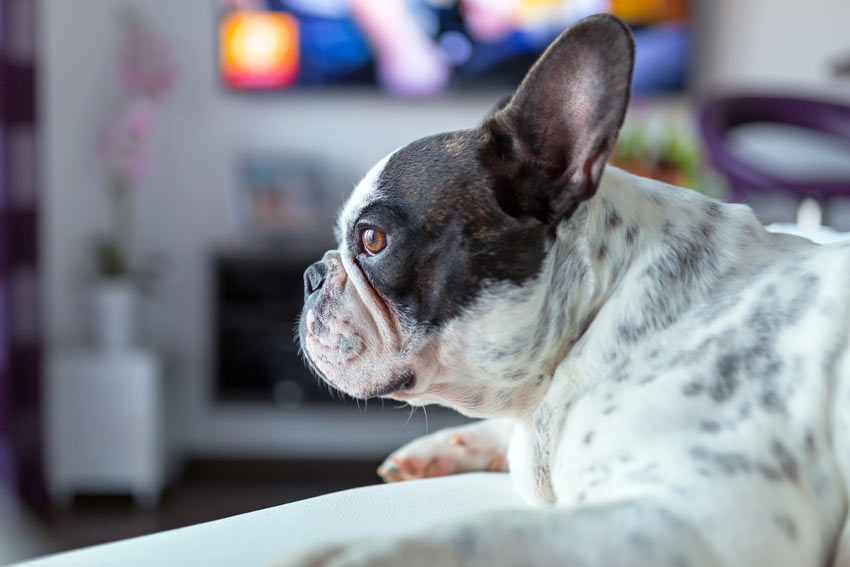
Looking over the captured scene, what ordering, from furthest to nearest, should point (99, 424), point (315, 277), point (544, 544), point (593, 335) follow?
1. point (99, 424)
2. point (315, 277)
3. point (593, 335)
4. point (544, 544)

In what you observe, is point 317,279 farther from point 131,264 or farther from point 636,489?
point 131,264

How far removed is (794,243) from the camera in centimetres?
97

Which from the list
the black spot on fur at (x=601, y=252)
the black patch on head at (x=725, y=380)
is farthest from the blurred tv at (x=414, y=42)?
the black patch on head at (x=725, y=380)

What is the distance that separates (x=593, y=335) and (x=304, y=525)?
338 millimetres

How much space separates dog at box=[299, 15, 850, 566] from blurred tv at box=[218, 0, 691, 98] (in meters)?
2.97

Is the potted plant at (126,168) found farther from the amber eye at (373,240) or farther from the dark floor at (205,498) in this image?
the amber eye at (373,240)

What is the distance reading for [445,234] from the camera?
98cm

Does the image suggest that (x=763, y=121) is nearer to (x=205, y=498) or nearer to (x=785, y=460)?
(x=205, y=498)

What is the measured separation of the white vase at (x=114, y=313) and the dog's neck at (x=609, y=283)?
2761mm

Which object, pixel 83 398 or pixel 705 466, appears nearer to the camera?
pixel 705 466

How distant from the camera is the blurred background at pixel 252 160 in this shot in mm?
3416

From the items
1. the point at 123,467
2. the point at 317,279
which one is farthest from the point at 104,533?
the point at 317,279

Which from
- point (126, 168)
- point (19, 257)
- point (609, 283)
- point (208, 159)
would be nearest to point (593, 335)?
point (609, 283)

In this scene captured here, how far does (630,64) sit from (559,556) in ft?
1.59
